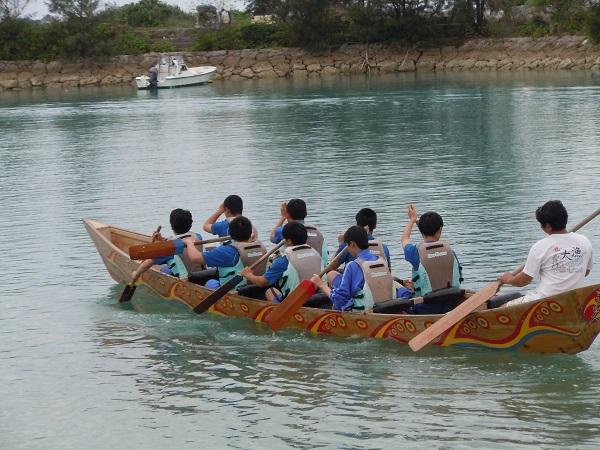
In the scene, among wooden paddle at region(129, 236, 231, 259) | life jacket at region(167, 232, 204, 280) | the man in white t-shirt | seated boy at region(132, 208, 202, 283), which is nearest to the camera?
the man in white t-shirt

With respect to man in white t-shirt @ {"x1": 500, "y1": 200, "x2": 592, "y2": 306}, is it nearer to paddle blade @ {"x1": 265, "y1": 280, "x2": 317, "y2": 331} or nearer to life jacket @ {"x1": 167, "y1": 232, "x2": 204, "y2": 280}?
paddle blade @ {"x1": 265, "y1": 280, "x2": 317, "y2": 331}

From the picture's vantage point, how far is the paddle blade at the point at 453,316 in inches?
422

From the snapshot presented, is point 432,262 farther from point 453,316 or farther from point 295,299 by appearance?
point 295,299

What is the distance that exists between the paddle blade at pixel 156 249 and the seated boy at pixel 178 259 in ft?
0.67

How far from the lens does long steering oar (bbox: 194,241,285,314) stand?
12.5 meters

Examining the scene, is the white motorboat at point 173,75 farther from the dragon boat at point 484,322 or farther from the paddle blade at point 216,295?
the paddle blade at point 216,295

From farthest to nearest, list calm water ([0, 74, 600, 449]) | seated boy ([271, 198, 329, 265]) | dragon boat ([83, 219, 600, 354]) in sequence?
1. seated boy ([271, 198, 329, 265])
2. dragon boat ([83, 219, 600, 354])
3. calm water ([0, 74, 600, 449])

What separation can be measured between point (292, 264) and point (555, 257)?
130 inches

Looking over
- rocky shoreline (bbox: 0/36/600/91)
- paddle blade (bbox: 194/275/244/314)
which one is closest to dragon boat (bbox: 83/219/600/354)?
paddle blade (bbox: 194/275/244/314)

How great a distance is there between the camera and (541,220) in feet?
33.0

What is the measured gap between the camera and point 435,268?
11.6 meters

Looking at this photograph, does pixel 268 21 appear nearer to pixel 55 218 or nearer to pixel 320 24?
pixel 320 24

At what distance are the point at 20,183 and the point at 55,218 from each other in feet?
17.7

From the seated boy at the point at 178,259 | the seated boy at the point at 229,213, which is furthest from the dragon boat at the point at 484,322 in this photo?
the seated boy at the point at 229,213
